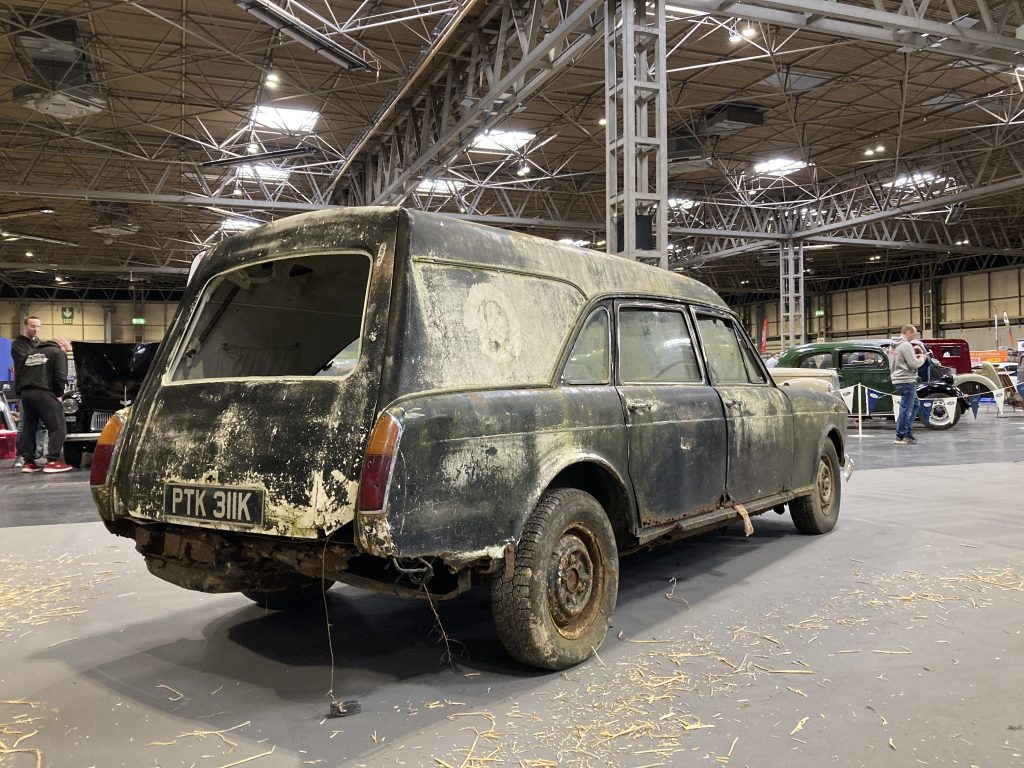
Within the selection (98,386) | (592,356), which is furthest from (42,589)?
(98,386)

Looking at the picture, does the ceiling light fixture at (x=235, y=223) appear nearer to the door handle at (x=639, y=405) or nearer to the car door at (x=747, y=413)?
the car door at (x=747, y=413)

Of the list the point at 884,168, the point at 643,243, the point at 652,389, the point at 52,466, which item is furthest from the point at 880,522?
the point at 884,168

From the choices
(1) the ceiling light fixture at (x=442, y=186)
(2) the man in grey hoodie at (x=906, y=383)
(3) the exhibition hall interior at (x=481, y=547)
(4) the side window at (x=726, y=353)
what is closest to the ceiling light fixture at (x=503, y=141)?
(1) the ceiling light fixture at (x=442, y=186)

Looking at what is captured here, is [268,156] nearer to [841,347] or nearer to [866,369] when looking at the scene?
[841,347]

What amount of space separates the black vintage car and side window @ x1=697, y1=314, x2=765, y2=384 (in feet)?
27.0

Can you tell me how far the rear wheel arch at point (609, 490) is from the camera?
10.8 ft

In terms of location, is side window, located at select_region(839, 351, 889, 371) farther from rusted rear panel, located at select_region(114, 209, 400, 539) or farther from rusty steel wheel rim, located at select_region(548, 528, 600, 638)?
rusted rear panel, located at select_region(114, 209, 400, 539)

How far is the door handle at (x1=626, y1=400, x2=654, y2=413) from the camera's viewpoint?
11.3ft

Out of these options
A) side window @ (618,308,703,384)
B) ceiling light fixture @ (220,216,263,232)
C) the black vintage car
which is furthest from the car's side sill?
ceiling light fixture @ (220,216,263,232)

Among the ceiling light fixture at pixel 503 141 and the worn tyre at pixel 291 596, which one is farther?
the ceiling light fixture at pixel 503 141

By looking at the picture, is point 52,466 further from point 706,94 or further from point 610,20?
point 706,94

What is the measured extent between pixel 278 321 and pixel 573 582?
78.2 inches

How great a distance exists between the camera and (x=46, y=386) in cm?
934

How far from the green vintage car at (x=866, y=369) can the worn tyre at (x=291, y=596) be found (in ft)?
45.9
